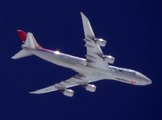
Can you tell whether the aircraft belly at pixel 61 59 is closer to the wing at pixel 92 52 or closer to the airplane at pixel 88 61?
the airplane at pixel 88 61

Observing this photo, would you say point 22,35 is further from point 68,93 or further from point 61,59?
point 68,93

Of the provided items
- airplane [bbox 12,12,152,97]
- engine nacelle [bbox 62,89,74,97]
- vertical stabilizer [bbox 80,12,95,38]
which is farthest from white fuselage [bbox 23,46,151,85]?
vertical stabilizer [bbox 80,12,95,38]

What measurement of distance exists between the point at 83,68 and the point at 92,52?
4531 mm

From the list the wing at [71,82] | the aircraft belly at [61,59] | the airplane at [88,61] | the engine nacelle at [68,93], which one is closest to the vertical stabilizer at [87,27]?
the airplane at [88,61]

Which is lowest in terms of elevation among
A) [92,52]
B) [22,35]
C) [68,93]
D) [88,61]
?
[68,93]

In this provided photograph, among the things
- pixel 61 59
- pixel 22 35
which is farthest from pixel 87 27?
pixel 22 35

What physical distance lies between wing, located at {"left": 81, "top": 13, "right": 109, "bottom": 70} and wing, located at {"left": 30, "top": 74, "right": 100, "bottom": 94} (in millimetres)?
5123

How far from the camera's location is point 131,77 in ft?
255

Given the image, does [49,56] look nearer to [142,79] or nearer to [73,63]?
[73,63]

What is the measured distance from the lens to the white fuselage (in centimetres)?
7425

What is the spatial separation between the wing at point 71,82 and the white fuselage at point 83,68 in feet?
7.68

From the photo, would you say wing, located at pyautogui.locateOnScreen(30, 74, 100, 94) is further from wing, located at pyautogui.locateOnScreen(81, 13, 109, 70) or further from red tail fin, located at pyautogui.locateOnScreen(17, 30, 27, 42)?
red tail fin, located at pyautogui.locateOnScreen(17, 30, 27, 42)

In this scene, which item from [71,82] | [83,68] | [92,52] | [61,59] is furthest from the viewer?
[71,82]

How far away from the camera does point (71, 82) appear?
8156 centimetres
